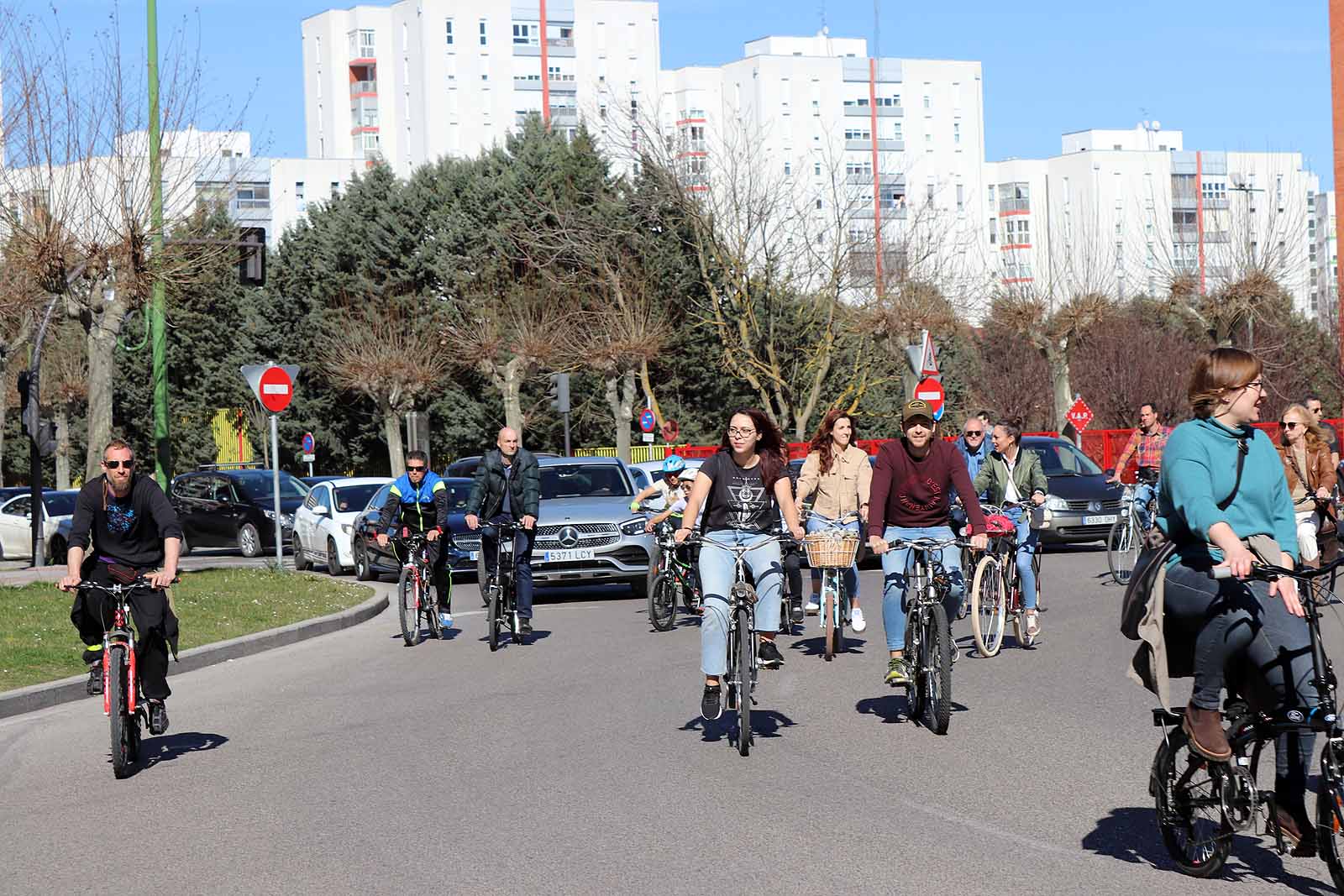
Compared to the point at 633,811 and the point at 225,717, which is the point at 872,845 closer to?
the point at 633,811

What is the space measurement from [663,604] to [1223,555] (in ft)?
34.8

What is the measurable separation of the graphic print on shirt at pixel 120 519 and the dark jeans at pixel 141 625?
21cm

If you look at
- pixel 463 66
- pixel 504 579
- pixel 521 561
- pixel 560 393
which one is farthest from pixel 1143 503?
pixel 463 66

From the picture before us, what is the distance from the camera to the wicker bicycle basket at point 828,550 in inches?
496

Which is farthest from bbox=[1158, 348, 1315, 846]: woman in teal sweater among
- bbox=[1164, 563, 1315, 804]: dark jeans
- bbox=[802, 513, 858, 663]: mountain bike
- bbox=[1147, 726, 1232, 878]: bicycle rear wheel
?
bbox=[802, 513, 858, 663]: mountain bike

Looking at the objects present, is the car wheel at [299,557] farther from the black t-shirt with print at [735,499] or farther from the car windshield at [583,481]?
the black t-shirt with print at [735,499]

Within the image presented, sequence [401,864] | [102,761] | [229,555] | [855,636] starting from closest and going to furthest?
1. [401,864]
2. [102,761]
3. [855,636]
4. [229,555]

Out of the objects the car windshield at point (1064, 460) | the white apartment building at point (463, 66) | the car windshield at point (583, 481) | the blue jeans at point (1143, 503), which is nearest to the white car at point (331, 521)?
the car windshield at point (583, 481)

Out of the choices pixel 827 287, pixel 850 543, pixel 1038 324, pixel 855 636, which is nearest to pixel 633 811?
pixel 850 543

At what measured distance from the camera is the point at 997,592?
42.8 ft

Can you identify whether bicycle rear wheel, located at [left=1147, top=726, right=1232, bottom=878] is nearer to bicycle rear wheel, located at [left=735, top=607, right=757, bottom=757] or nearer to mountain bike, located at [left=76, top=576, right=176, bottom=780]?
bicycle rear wheel, located at [left=735, top=607, right=757, bottom=757]

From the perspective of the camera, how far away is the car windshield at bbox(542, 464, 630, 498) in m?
20.7

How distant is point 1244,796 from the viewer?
5.61 m

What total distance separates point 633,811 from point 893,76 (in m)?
→ 105
